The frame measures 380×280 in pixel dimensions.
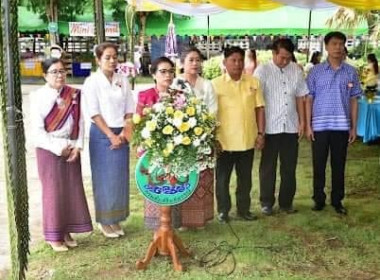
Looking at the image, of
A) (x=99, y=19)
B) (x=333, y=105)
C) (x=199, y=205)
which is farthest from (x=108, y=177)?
(x=99, y=19)

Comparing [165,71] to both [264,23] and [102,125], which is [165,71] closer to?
[102,125]

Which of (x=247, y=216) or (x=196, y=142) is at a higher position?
(x=196, y=142)

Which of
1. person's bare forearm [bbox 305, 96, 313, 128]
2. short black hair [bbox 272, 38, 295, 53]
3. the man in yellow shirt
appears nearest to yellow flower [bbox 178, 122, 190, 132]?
the man in yellow shirt

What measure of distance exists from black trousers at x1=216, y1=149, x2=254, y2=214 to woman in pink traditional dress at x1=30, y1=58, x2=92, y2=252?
A: 120 centimetres

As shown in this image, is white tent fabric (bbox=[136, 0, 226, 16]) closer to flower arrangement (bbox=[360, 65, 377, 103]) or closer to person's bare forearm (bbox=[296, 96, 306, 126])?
flower arrangement (bbox=[360, 65, 377, 103])

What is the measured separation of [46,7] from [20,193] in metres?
18.7

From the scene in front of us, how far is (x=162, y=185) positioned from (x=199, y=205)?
80 centimetres

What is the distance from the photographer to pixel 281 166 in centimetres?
511

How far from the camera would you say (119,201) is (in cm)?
441

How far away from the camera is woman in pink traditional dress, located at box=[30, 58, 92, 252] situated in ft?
13.1

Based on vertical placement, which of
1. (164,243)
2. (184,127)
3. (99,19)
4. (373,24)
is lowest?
(164,243)

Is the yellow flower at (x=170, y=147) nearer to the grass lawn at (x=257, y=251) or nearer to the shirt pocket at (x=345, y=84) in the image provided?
the grass lawn at (x=257, y=251)

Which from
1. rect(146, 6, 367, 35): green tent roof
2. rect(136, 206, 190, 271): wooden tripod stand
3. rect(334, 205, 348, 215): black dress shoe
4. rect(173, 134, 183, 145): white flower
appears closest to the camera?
rect(173, 134, 183, 145): white flower

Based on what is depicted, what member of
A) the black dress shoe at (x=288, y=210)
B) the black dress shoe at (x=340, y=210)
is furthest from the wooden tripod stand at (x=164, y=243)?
the black dress shoe at (x=340, y=210)
